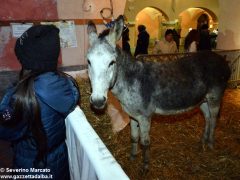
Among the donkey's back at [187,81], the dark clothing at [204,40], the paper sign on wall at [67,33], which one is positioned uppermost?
the paper sign on wall at [67,33]

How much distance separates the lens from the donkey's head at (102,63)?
104 inches

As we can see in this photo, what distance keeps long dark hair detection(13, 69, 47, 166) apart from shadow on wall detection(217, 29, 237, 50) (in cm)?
784

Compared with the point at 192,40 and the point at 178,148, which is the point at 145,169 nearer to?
the point at 178,148

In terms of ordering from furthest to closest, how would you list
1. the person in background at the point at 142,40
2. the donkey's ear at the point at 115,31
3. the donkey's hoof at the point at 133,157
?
the person in background at the point at 142,40, the donkey's hoof at the point at 133,157, the donkey's ear at the point at 115,31

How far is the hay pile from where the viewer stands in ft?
12.2

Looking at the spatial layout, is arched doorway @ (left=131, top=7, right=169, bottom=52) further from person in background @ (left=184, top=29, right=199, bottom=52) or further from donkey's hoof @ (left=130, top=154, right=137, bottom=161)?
donkey's hoof @ (left=130, top=154, right=137, bottom=161)

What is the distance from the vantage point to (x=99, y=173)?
4.23 feet

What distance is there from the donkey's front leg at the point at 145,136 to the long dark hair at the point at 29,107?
1.82 metres

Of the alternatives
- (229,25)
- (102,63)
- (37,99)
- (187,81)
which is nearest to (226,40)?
(229,25)

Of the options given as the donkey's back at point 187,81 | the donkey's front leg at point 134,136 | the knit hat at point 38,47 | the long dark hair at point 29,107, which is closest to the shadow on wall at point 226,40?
the donkey's back at point 187,81

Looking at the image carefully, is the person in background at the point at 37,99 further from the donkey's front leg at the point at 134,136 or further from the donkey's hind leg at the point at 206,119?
the donkey's hind leg at the point at 206,119

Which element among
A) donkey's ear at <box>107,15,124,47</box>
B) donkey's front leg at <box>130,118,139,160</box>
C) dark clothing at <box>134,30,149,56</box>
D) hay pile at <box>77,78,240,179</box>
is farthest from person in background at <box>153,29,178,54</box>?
donkey's ear at <box>107,15,124,47</box>

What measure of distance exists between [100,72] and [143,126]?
3.92 ft

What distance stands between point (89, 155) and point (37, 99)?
23.3 inches
